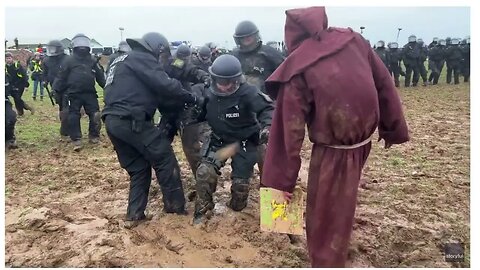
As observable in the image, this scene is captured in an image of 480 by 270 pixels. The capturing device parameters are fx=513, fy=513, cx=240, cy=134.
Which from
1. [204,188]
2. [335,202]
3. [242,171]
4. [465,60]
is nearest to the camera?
[335,202]

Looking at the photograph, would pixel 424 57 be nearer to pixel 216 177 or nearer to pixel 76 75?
pixel 76 75

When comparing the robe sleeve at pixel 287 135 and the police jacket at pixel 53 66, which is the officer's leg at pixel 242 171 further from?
the police jacket at pixel 53 66

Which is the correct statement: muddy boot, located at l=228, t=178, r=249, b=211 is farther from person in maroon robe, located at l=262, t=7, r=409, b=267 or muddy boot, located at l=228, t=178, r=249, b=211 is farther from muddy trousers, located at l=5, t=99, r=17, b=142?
muddy trousers, located at l=5, t=99, r=17, b=142

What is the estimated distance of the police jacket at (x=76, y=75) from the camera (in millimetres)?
9203

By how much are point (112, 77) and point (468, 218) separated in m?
3.82

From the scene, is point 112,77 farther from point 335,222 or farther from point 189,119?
point 335,222

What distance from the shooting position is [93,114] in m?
9.65

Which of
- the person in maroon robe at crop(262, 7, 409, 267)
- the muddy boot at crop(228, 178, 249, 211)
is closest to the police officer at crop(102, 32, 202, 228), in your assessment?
the muddy boot at crop(228, 178, 249, 211)

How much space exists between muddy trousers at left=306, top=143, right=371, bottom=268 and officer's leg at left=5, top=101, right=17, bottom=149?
7092 millimetres

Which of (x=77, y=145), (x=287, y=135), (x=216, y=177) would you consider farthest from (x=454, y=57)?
(x=287, y=135)

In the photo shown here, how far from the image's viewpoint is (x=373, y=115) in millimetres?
3334

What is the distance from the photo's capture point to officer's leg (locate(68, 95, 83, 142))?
941cm

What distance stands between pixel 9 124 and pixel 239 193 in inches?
220

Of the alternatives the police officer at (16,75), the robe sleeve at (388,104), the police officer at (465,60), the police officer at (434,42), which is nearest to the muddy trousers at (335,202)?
the robe sleeve at (388,104)
